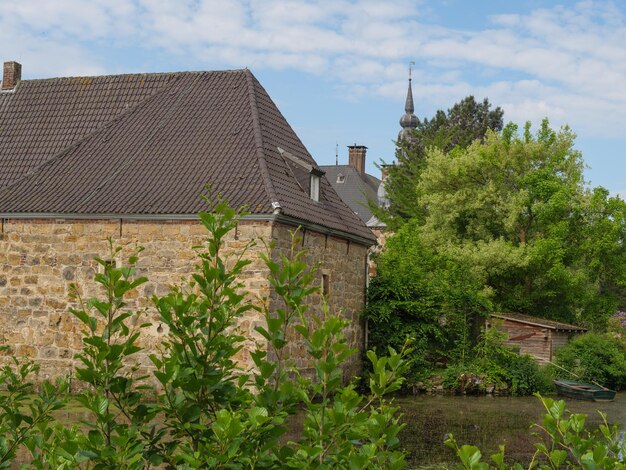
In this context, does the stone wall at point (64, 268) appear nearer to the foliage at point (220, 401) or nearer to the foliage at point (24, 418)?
the foliage at point (24, 418)

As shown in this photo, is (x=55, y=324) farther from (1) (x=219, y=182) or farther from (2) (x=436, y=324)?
(2) (x=436, y=324)

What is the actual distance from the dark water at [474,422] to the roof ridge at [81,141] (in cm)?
865

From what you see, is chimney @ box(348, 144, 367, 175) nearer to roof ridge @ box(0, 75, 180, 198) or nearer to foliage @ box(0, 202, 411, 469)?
roof ridge @ box(0, 75, 180, 198)

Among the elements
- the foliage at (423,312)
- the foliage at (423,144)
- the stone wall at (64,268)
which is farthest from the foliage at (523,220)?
the stone wall at (64,268)

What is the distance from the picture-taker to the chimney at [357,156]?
64.9 m

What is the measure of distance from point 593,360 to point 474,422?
383 inches

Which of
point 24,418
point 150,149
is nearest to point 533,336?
point 150,149

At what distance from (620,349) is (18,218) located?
60.2 feet

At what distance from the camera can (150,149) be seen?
18688 mm

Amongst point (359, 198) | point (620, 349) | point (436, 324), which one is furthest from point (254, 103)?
point (359, 198)

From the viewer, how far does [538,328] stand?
25.4 meters

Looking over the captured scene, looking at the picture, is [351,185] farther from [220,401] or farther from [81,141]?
[220,401]

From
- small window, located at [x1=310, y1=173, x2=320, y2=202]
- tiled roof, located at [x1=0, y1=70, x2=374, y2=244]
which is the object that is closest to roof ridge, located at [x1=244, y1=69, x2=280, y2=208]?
tiled roof, located at [x1=0, y1=70, x2=374, y2=244]

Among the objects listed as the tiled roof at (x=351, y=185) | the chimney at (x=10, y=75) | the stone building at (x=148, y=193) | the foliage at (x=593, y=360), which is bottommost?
the foliage at (x=593, y=360)
